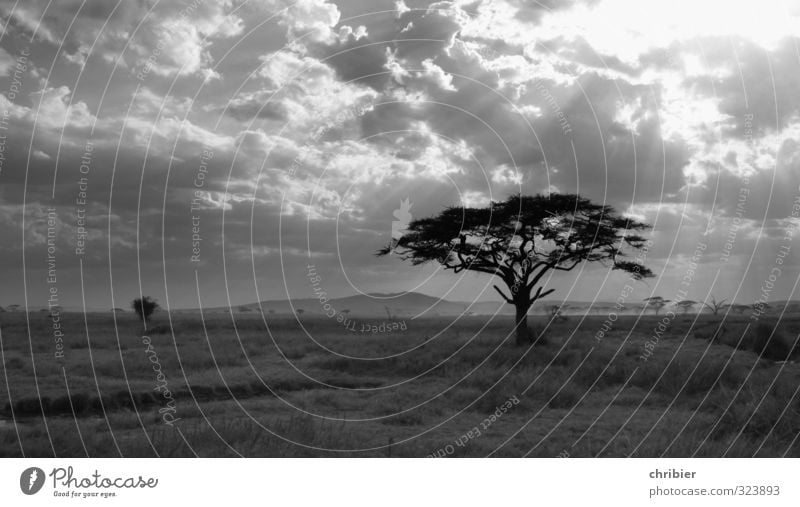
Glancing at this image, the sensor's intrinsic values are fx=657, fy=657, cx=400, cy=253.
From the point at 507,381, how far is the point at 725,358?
8634 mm

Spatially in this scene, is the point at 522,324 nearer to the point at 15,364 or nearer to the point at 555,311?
the point at 555,311

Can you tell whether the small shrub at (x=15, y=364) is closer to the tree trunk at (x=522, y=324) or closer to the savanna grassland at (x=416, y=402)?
the savanna grassland at (x=416, y=402)

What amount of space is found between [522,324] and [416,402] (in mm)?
12233

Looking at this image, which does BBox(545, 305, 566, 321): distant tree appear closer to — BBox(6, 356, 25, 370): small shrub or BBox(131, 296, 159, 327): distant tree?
BBox(6, 356, 25, 370): small shrub

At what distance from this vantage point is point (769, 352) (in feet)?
87.6

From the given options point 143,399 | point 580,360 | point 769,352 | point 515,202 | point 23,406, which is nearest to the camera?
point 23,406

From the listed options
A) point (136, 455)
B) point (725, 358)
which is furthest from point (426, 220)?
point (136, 455)

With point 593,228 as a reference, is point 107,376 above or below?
below

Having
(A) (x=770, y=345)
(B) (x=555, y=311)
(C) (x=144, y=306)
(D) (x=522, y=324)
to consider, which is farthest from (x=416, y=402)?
(C) (x=144, y=306)

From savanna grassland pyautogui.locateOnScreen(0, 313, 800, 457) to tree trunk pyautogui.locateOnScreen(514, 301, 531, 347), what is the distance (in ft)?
1.95

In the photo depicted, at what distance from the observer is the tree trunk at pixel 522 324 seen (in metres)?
29.2

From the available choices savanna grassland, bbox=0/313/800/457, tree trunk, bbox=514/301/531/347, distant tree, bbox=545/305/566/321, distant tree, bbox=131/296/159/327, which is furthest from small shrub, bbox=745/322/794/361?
distant tree, bbox=131/296/159/327

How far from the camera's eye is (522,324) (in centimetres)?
2980
